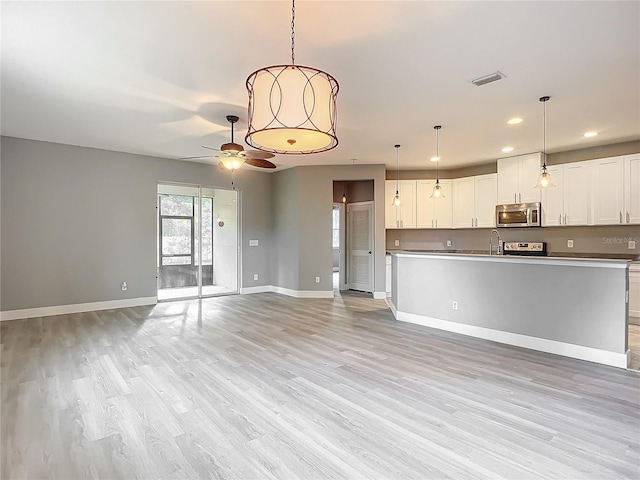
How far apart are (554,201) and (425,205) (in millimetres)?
2419

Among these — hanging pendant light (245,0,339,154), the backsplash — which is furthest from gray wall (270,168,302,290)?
hanging pendant light (245,0,339,154)

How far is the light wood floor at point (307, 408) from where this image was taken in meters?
2.04

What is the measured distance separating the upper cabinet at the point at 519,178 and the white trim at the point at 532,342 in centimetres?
324

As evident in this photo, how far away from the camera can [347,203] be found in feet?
28.6

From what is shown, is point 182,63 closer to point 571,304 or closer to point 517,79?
point 517,79

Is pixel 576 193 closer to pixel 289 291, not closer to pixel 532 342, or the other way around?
pixel 532 342

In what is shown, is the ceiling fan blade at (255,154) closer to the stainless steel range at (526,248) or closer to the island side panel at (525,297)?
the island side panel at (525,297)

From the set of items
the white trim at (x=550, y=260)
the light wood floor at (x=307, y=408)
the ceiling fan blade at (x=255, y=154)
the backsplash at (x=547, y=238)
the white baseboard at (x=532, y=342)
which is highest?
the ceiling fan blade at (x=255, y=154)

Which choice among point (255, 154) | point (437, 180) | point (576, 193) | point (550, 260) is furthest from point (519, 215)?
point (255, 154)

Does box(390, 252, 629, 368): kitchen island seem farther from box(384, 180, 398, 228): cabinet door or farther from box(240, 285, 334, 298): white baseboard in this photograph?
box(384, 180, 398, 228): cabinet door

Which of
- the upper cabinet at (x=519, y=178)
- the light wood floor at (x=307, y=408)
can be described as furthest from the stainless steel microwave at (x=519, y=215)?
the light wood floor at (x=307, y=408)

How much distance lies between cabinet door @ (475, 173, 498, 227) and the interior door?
2.27 metres

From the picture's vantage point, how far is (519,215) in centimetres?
660

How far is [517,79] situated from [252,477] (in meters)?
4.02
